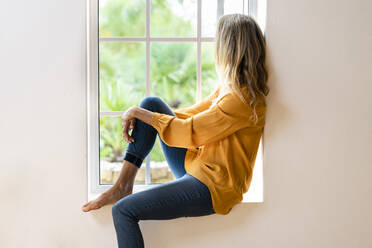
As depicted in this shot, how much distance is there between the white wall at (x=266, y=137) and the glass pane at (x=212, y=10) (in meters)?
0.29

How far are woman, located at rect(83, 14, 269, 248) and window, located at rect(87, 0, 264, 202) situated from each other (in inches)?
8.9

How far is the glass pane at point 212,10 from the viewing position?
174 cm

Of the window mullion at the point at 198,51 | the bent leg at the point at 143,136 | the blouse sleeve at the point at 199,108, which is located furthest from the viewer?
the window mullion at the point at 198,51

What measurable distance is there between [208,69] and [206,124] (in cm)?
52

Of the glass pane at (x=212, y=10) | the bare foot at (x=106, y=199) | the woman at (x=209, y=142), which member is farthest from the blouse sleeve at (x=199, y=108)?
the bare foot at (x=106, y=199)

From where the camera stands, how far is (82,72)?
4.97ft

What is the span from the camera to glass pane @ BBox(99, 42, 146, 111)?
1.73 meters

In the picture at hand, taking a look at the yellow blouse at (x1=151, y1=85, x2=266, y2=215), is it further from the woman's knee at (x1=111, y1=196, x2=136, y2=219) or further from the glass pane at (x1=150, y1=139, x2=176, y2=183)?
the glass pane at (x1=150, y1=139, x2=176, y2=183)

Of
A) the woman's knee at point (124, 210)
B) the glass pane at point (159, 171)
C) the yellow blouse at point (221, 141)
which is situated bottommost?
the woman's knee at point (124, 210)

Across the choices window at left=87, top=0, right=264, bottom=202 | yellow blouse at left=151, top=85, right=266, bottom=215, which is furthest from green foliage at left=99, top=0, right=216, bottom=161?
yellow blouse at left=151, top=85, right=266, bottom=215

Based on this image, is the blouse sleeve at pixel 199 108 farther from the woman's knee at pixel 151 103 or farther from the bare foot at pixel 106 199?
the bare foot at pixel 106 199

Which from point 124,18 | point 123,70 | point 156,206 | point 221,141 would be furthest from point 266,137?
point 124,18

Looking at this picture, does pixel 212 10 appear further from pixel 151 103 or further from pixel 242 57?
pixel 151 103

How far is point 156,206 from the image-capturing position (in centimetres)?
135
